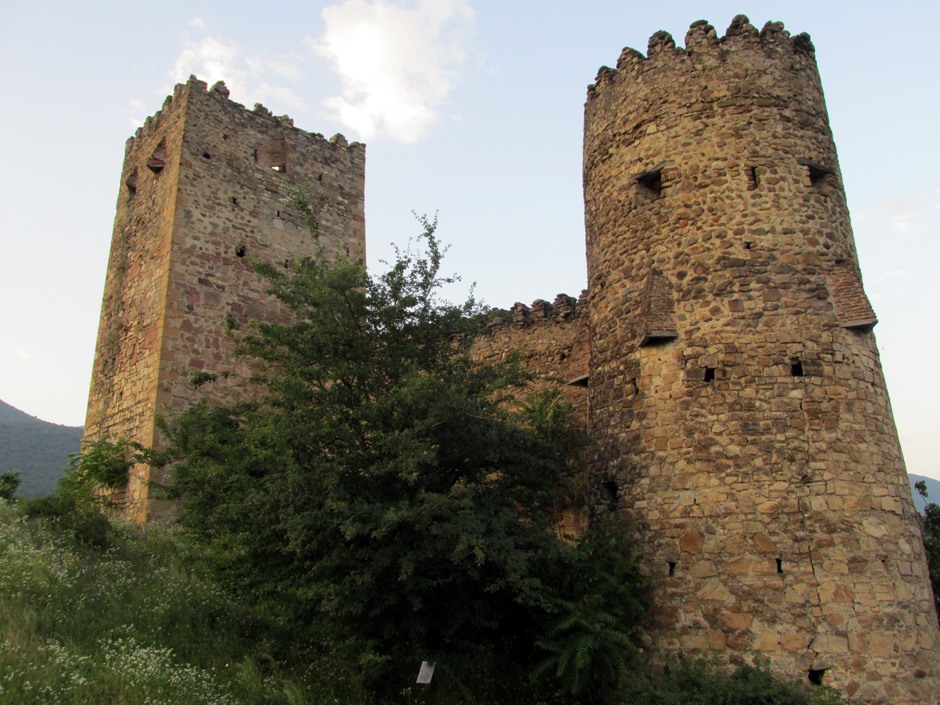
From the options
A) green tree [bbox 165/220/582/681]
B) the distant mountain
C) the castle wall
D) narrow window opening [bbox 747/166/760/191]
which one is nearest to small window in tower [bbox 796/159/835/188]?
narrow window opening [bbox 747/166/760/191]

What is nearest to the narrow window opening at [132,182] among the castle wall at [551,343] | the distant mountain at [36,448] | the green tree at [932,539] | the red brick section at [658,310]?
the castle wall at [551,343]

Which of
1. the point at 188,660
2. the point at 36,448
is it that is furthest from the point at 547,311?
Answer: the point at 36,448

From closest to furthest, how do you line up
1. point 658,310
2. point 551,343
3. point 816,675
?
point 816,675
point 658,310
point 551,343

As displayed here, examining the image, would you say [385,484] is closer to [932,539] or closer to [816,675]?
[816,675]

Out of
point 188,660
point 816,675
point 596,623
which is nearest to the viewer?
point 816,675

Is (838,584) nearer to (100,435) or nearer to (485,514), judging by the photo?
(485,514)

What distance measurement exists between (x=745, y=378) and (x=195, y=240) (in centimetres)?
1120

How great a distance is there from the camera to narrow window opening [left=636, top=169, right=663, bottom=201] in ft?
32.7

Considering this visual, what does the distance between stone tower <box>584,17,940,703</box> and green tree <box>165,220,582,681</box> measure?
1302 mm

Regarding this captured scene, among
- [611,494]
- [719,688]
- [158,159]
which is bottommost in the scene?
[719,688]

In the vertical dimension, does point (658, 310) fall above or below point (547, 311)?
below

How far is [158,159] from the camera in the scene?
16.5 metres

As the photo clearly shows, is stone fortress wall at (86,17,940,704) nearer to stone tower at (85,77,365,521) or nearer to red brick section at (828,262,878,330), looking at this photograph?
red brick section at (828,262,878,330)

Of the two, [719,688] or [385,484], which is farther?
[385,484]
